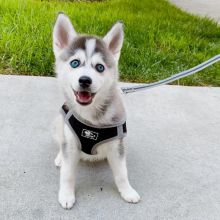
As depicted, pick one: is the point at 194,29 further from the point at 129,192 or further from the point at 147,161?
the point at 129,192

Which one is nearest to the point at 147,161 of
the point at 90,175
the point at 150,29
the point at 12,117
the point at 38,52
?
the point at 90,175

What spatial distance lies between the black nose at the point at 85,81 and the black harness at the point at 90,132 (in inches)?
13.4

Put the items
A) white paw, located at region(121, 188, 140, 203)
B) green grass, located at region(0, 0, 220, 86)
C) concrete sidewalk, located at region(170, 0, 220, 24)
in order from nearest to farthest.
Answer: white paw, located at region(121, 188, 140, 203) < green grass, located at region(0, 0, 220, 86) < concrete sidewalk, located at region(170, 0, 220, 24)

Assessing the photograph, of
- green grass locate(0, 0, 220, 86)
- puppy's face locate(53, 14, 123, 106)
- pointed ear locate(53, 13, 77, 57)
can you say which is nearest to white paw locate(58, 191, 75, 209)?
Result: puppy's face locate(53, 14, 123, 106)

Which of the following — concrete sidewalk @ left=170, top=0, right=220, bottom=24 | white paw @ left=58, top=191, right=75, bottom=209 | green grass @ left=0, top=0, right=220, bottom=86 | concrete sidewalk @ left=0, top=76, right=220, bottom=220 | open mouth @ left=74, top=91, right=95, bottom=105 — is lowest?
concrete sidewalk @ left=170, top=0, right=220, bottom=24

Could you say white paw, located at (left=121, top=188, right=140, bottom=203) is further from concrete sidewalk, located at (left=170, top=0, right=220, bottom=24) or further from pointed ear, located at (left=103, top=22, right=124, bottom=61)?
concrete sidewalk, located at (left=170, top=0, right=220, bottom=24)

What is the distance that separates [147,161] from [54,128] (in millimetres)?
711

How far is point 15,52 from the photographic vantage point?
14.5 ft

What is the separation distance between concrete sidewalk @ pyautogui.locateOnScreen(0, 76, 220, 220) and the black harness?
371 millimetres

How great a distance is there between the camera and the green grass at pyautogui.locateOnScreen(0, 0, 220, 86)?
4414 mm

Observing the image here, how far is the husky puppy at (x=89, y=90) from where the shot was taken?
2109 millimetres

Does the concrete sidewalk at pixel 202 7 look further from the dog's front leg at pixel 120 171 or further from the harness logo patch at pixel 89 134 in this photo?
the harness logo patch at pixel 89 134

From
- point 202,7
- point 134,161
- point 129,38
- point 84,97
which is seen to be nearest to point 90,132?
point 84,97

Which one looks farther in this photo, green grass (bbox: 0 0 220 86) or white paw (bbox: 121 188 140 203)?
green grass (bbox: 0 0 220 86)
